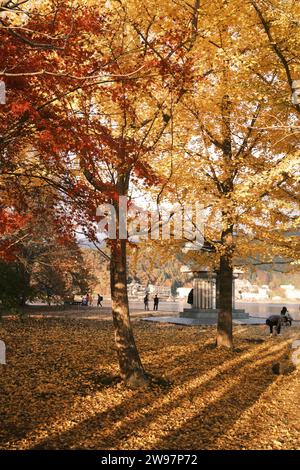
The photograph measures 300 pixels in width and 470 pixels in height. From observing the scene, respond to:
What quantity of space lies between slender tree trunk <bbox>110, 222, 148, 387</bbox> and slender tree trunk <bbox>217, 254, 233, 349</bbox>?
17.6ft

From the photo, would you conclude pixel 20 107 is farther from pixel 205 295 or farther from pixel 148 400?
pixel 205 295

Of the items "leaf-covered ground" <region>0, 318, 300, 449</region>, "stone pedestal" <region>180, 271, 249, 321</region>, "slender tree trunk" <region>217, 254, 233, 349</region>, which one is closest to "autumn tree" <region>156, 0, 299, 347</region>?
"slender tree trunk" <region>217, 254, 233, 349</region>

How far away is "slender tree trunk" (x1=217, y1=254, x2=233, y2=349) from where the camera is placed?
45.2 feet

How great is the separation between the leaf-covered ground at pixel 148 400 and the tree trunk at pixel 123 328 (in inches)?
12.2

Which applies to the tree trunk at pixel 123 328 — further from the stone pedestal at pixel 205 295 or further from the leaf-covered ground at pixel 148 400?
the stone pedestal at pixel 205 295

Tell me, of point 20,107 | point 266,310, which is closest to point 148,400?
point 20,107

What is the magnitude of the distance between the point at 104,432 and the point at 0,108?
17.2ft

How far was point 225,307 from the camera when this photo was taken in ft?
45.2

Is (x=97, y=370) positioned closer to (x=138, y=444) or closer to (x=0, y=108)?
(x=138, y=444)

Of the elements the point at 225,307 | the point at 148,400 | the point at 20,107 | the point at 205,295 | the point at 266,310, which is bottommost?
the point at 266,310

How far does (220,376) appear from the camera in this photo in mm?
10359

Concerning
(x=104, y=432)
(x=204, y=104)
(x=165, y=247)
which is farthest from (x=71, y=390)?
(x=204, y=104)

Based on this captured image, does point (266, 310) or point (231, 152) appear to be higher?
point (231, 152)
